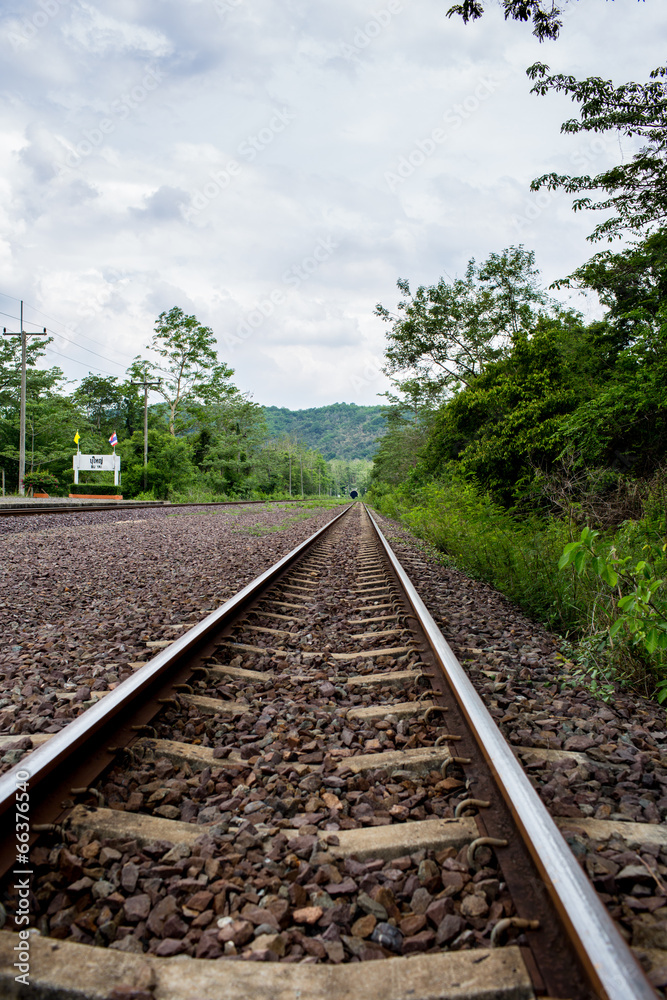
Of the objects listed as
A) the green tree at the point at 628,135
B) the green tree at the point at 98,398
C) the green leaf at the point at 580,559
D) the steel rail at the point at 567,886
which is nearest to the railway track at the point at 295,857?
the steel rail at the point at 567,886

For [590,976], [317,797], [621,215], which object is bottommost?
[317,797]

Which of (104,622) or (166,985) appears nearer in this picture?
(166,985)

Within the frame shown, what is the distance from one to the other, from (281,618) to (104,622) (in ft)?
4.38

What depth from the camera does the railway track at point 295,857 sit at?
1.17 metres

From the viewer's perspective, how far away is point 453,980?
3.77ft

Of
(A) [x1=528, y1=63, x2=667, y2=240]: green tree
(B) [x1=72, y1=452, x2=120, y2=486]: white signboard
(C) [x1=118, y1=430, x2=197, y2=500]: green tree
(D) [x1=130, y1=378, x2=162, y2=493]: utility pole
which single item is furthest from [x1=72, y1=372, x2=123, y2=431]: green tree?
(A) [x1=528, y1=63, x2=667, y2=240]: green tree

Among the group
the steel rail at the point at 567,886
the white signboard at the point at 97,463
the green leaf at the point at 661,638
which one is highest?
the white signboard at the point at 97,463

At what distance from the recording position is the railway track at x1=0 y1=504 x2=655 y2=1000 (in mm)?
1166

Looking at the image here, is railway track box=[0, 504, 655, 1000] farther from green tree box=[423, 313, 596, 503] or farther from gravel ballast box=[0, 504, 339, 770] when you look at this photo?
green tree box=[423, 313, 596, 503]

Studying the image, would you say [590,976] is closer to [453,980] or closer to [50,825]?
[453,980]

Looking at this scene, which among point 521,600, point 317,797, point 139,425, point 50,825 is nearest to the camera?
point 50,825

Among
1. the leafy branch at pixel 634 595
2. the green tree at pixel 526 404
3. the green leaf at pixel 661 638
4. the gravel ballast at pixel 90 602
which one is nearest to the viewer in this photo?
the leafy branch at pixel 634 595

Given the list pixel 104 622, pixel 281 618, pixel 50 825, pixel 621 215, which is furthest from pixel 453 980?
pixel 621 215

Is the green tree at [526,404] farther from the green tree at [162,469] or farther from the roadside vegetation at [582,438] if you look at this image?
the green tree at [162,469]
